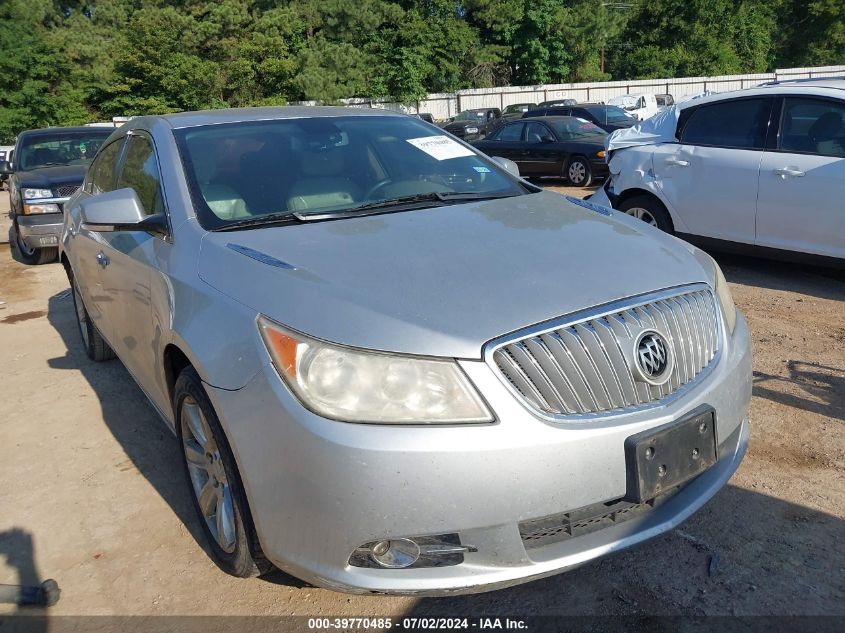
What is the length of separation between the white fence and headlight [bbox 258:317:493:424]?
42.7 m

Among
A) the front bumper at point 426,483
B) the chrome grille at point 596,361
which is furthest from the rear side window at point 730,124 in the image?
the front bumper at point 426,483

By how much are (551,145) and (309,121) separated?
1115cm

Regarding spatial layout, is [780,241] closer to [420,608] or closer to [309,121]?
[309,121]

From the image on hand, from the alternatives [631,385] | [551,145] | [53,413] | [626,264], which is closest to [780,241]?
[626,264]

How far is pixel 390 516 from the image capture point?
200cm

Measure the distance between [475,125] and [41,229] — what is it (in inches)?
636

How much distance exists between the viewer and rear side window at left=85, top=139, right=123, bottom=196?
4394 mm

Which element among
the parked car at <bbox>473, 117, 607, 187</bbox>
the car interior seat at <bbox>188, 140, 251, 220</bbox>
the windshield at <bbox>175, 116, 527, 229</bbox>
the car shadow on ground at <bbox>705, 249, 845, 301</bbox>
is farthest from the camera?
the parked car at <bbox>473, 117, 607, 187</bbox>

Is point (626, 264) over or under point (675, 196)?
over

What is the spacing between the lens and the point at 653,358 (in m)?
2.24

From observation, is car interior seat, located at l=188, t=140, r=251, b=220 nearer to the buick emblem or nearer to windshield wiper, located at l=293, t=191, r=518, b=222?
windshield wiper, located at l=293, t=191, r=518, b=222

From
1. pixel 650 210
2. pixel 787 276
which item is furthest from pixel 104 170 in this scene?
pixel 787 276

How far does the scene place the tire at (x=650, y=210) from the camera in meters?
6.66

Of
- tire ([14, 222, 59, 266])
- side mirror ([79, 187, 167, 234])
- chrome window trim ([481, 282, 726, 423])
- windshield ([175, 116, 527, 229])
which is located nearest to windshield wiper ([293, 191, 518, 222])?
windshield ([175, 116, 527, 229])
